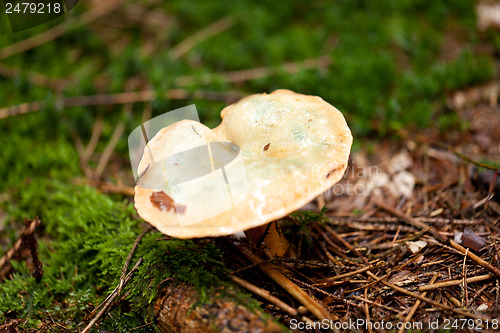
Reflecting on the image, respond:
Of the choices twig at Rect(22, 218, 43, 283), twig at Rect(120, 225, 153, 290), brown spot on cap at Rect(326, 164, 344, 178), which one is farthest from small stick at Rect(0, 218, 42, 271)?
brown spot on cap at Rect(326, 164, 344, 178)

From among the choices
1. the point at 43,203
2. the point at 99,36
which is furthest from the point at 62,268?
the point at 99,36

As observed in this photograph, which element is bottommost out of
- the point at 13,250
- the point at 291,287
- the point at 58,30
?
the point at 291,287

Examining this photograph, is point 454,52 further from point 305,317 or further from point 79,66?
point 79,66

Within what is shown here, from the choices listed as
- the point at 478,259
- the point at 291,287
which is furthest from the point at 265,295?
the point at 478,259

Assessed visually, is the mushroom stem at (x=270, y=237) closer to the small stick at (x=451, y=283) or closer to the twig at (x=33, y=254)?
the small stick at (x=451, y=283)

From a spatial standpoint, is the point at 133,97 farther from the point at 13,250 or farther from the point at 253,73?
the point at 13,250

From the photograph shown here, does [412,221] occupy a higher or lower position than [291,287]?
lower
